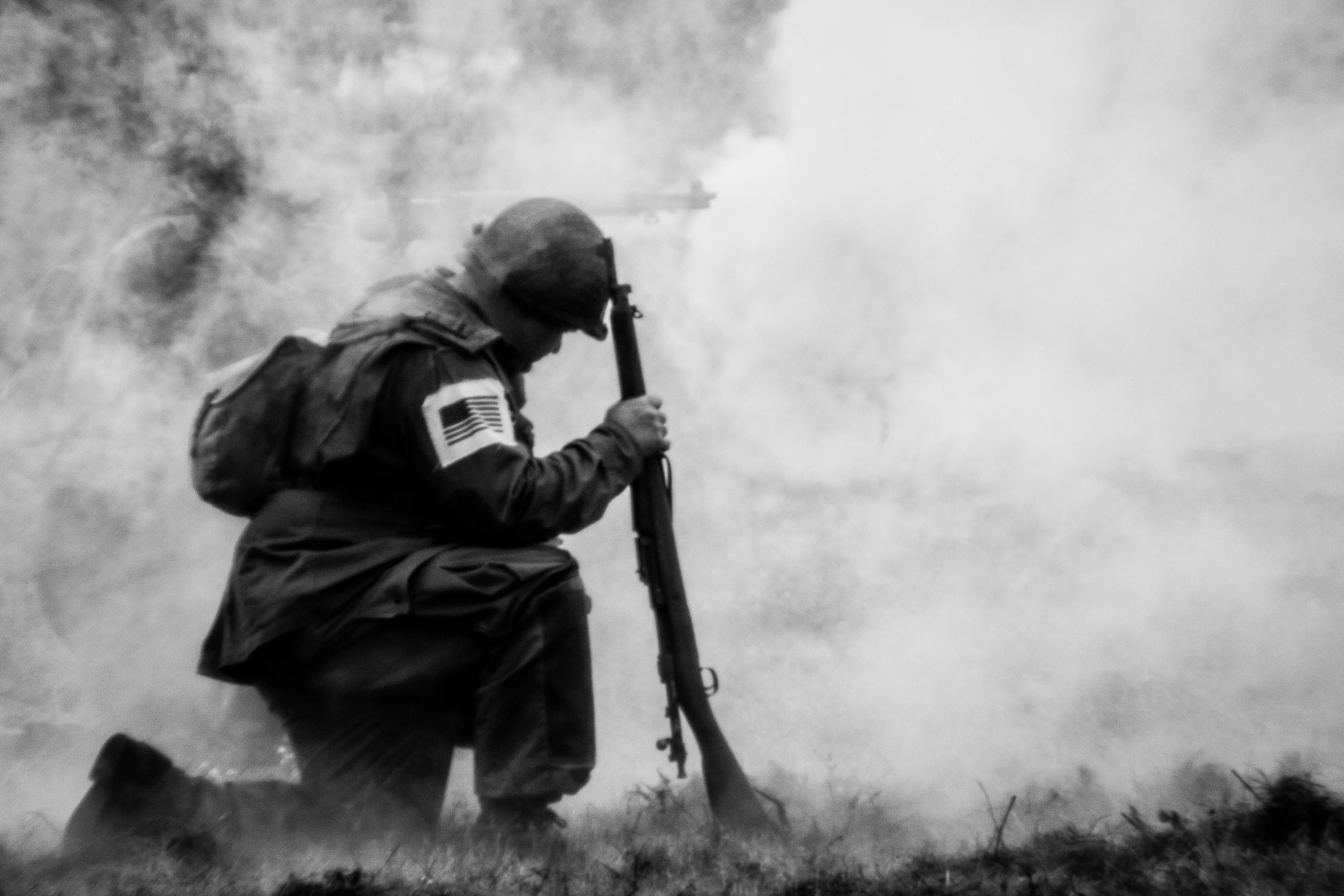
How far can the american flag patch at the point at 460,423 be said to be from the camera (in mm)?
2816

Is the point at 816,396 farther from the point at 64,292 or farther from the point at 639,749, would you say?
the point at 64,292

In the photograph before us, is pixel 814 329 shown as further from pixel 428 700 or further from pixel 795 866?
pixel 795 866

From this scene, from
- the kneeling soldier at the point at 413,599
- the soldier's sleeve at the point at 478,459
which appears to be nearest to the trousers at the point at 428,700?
the kneeling soldier at the point at 413,599

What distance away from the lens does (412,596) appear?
2.78m

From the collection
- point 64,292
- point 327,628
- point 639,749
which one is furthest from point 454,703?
point 64,292

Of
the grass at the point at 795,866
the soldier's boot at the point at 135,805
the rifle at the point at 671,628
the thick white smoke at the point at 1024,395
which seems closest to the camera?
the grass at the point at 795,866

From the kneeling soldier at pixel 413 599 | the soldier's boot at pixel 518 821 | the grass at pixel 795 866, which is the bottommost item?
the grass at pixel 795 866

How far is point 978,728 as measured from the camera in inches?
167

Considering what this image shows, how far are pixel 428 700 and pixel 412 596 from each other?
0.31 meters

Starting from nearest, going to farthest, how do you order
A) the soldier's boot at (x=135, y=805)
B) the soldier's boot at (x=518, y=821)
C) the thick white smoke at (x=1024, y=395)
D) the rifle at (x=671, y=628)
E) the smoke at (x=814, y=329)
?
the soldier's boot at (x=135, y=805)
the soldier's boot at (x=518, y=821)
the rifle at (x=671, y=628)
the thick white smoke at (x=1024, y=395)
the smoke at (x=814, y=329)

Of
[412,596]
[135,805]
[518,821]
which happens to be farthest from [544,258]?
[135,805]

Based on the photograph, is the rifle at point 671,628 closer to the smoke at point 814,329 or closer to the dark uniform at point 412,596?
the dark uniform at point 412,596

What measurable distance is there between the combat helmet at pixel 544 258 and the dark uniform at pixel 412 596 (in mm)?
300

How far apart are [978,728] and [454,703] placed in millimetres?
2233
